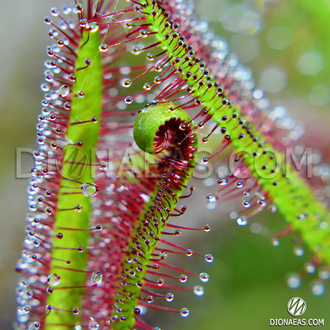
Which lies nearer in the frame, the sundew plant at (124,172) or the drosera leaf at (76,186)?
the sundew plant at (124,172)

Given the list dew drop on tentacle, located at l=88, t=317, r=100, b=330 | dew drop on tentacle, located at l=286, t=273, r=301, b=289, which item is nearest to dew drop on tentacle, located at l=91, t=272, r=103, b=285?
dew drop on tentacle, located at l=88, t=317, r=100, b=330

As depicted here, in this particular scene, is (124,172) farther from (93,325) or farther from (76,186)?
(93,325)

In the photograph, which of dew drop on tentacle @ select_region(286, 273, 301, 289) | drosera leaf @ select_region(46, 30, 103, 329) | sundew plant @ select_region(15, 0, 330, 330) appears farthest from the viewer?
dew drop on tentacle @ select_region(286, 273, 301, 289)

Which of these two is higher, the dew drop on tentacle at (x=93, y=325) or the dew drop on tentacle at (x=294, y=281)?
the dew drop on tentacle at (x=93, y=325)

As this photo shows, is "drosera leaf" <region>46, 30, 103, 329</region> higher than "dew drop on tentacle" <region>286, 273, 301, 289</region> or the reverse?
higher

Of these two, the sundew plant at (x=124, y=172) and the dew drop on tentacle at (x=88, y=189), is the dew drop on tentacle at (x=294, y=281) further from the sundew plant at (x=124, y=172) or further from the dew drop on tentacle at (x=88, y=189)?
the dew drop on tentacle at (x=88, y=189)

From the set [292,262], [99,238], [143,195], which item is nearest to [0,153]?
[99,238]

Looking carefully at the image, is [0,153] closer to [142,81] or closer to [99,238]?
[142,81]

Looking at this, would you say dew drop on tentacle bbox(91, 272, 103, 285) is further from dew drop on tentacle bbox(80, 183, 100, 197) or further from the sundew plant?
dew drop on tentacle bbox(80, 183, 100, 197)

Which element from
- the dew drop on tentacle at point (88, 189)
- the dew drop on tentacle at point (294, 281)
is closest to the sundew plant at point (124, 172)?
the dew drop on tentacle at point (88, 189)
